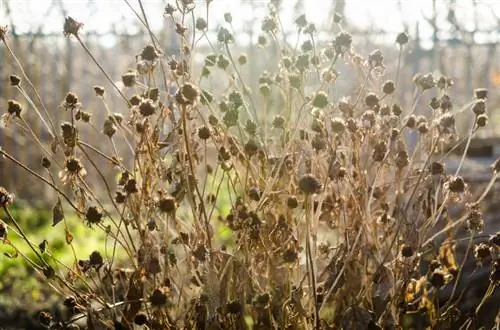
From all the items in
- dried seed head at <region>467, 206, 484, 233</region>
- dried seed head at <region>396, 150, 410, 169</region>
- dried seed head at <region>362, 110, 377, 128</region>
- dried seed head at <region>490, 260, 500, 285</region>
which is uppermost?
dried seed head at <region>362, 110, 377, 128</region>

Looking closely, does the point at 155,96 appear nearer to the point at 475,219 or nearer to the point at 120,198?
the point at 120,198

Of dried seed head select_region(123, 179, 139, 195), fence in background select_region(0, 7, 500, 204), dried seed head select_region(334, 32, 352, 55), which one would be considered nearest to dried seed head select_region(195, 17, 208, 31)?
dried seed head select_region(334, 32, 352, 55)

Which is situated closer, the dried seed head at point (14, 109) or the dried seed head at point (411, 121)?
the dried seed head at point (14, 109)

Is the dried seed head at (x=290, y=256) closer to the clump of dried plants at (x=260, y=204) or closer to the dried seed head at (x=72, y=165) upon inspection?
the clump of dried plants at (x=260, y=204)

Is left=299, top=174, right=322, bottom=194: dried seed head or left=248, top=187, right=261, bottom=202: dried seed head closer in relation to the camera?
left=299, top=174, right=322, bottom=194: dried seed head

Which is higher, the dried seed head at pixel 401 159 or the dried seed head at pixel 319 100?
the dried seed head at pixel 319 100

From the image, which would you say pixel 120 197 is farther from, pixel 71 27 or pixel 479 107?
pixel 479 107

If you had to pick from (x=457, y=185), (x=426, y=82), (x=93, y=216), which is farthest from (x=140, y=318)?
(x=426, y=82)

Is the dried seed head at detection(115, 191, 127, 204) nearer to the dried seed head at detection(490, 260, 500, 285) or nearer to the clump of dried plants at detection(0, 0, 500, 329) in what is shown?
the clump of dried plants at detection(0, 0, 500, 329)

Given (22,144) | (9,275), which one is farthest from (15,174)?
(9,275)

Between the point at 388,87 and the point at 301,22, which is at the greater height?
the point at 301,22

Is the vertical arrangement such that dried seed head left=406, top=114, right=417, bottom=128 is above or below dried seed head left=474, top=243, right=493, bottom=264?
above

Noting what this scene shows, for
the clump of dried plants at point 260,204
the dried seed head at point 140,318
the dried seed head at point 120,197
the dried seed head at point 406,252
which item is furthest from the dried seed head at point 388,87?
the dried seed head at point 140,318

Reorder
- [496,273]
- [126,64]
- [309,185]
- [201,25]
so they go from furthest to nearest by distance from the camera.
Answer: [126,64] → [201,25] → [496,273] → [309,185]
